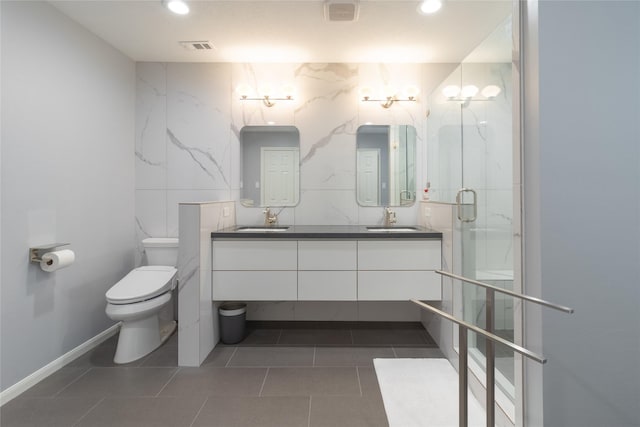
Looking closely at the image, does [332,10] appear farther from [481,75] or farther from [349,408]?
[349,408]

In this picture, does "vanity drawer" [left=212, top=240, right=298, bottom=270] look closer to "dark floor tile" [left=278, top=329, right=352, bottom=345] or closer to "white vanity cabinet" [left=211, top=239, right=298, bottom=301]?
"white vanity cabinet" [left=211, top=239, right=298, bottom=301]

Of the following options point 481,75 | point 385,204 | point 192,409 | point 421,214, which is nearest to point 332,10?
point 481,75

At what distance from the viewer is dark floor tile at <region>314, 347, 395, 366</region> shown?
2.24m

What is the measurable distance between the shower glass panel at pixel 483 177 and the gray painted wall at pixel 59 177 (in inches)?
108

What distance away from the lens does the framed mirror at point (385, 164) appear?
9.59 feet

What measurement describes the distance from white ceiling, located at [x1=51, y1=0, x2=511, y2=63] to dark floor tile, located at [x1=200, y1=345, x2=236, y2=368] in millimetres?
2444

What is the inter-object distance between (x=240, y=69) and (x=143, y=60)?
35.3 inches

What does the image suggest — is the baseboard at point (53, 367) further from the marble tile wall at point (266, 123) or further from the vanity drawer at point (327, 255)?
the vanity drawer at point (327, 255)

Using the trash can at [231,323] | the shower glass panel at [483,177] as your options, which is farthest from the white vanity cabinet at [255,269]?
the shower glass panel at [483,177]

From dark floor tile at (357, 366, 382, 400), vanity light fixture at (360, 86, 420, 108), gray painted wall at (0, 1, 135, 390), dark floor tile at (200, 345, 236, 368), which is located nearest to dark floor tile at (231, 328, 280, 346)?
dark floor tile at (200, 345, 236, 368)

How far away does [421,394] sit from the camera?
1.85 m

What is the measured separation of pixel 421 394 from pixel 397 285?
2.33ft

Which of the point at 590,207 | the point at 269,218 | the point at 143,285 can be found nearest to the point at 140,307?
the point at 143,285

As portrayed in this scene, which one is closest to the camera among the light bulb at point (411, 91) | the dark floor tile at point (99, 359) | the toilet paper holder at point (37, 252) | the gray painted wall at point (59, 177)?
the gray painted wall at point (59, 177)
